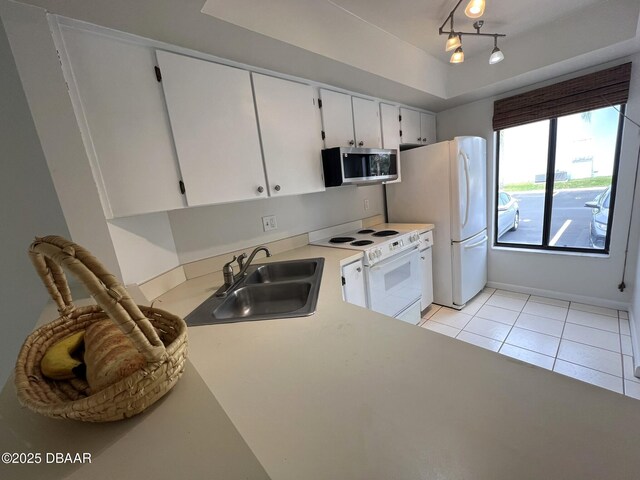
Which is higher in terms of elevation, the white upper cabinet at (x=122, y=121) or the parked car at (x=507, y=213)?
the white upper cabinet at (x=122, y=121)

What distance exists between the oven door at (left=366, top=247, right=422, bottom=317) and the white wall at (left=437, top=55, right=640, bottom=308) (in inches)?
56.9

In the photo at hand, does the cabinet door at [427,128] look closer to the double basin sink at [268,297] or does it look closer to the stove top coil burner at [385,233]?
the stove top coil burner at [385,233]

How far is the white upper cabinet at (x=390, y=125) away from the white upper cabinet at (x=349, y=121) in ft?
0.29

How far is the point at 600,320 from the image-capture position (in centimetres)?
238

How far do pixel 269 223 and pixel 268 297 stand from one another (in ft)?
2.48

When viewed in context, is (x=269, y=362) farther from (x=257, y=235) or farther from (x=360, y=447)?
(x=257, y=235)

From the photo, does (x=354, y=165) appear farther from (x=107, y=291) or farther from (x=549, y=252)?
(x=549, y=252)

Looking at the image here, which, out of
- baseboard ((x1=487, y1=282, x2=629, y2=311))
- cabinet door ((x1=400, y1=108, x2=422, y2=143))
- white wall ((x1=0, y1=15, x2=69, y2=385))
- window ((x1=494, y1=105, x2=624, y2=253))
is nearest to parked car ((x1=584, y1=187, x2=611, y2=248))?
window ((x1=494, y1=105, x2=624, y2=253))

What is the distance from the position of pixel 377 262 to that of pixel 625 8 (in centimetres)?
248

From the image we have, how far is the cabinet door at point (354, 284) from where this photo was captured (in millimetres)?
1736

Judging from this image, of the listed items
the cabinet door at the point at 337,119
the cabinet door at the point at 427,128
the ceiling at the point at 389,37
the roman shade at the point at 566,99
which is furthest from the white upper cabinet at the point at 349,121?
the roman shade at the point at 566,99

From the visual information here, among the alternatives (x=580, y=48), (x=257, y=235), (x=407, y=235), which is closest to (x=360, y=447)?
(x=257, y=235)

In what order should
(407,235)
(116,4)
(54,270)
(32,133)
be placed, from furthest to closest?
(407,235) → (32,133) → (116,4) → (54,270)

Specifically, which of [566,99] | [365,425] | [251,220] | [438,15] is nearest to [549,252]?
[566,99]
